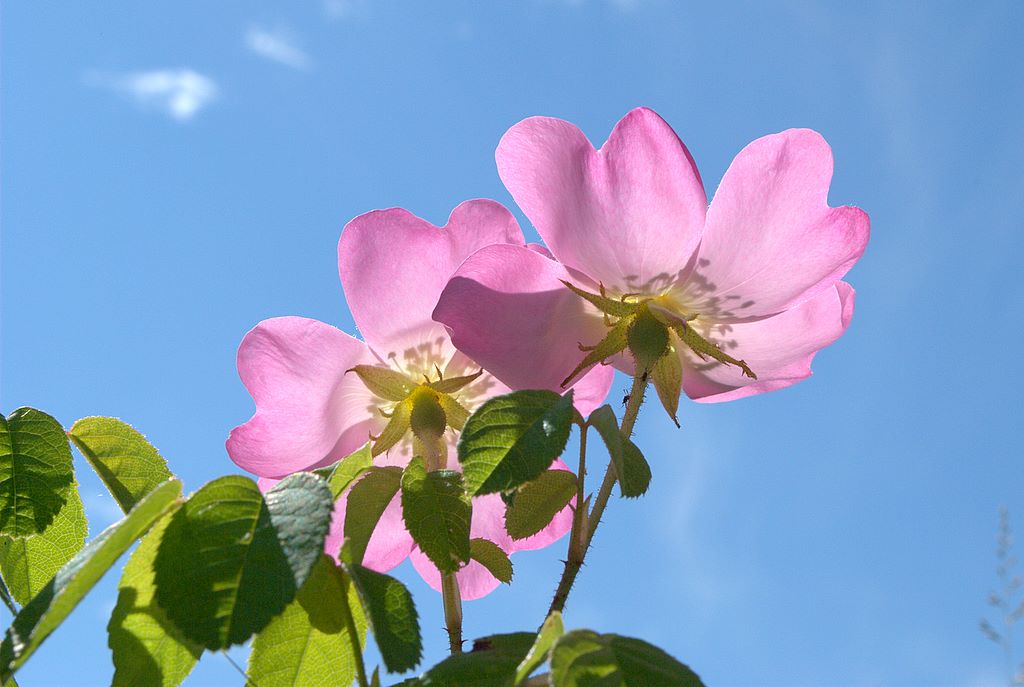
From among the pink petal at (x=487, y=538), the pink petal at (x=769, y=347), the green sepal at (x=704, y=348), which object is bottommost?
the pink petal at (x=487, y=538)

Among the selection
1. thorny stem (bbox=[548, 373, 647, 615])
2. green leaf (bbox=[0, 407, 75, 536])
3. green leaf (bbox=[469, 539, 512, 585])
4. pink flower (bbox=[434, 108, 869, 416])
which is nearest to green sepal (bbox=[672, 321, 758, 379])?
pink flower (bbox=[434, 108, 869, 416])

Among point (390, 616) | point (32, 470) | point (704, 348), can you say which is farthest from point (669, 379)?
point (32, 470)

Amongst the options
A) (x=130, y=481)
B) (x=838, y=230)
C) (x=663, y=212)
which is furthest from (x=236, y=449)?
(x=838, y=230)

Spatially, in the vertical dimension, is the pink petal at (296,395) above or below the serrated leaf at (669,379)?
below

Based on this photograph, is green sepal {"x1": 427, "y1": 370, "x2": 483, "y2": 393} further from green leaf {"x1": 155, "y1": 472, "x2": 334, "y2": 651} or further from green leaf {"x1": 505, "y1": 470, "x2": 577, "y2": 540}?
green leaf {"x1": 155, "y1": 472, "x2": 334, "y2": 651}

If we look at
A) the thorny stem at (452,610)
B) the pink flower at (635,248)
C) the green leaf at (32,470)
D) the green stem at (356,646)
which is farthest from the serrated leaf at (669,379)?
the green leaf at (32,470)

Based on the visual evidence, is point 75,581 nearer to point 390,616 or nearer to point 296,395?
point 390,616

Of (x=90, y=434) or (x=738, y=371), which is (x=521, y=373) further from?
(x=90, y=434)

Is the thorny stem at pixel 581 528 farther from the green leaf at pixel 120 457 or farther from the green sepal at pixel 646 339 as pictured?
the green leaf at pixel 120 457
